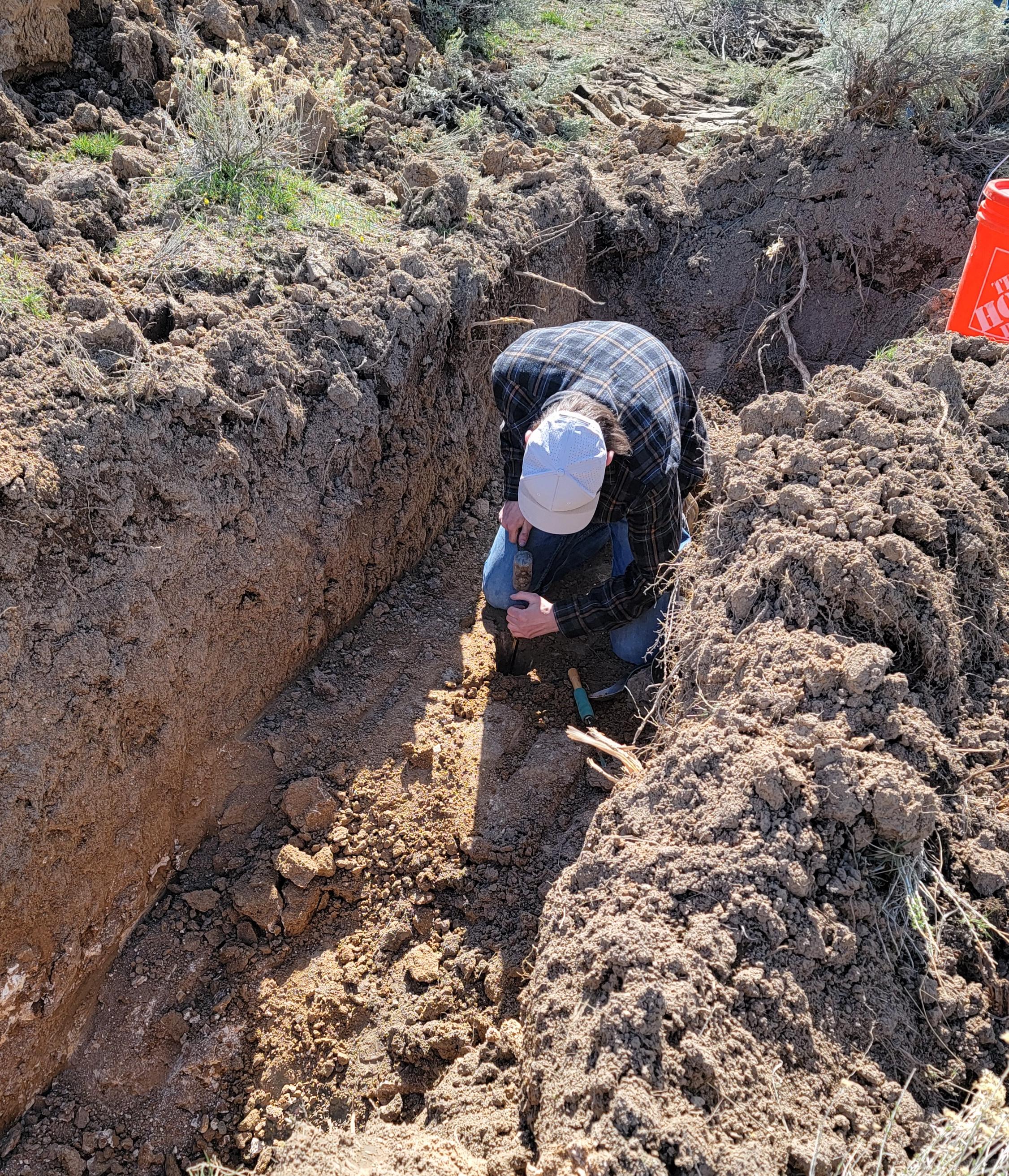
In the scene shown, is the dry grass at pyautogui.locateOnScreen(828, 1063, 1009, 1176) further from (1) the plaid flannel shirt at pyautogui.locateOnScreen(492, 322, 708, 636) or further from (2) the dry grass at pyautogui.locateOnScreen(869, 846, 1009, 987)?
(1) the plaid flannel shirt at pyautogui.locateOnScreen(492, 322, 708, 636)

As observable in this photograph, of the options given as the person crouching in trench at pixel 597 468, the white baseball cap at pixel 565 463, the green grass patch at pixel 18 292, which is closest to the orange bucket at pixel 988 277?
the person crouching in trench at pixel 597 468

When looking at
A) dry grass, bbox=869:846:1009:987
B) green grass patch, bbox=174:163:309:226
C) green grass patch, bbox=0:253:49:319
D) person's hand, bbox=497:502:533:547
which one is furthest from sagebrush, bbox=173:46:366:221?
dry grass, bbox=869:846:1009:987

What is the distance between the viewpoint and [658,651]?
333cm

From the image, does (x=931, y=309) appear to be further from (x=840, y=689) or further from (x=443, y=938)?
(x=443, y=938)

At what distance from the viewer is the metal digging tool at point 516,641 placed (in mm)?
3307

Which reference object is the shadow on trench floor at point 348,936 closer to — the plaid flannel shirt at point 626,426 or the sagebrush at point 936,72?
the plaid flannel shirt at point 626,426

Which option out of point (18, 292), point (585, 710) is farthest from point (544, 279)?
point (18, 292)

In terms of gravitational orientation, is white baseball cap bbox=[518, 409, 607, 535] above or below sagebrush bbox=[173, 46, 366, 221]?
below

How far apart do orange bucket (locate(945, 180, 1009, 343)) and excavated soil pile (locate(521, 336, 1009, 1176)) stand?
74 cm

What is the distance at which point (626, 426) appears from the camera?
2.73m

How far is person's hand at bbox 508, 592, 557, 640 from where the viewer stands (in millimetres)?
3156

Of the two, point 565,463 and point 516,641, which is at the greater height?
point 565,463

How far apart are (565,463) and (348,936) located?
1.66 meters

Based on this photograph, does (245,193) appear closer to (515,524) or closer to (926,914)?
(515,524)
